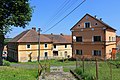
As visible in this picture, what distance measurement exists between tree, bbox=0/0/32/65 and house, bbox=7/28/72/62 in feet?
84.5

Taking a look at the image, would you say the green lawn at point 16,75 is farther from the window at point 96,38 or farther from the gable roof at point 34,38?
the gable roof at point 34,38

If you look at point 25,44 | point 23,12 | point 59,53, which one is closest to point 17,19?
point 23,12

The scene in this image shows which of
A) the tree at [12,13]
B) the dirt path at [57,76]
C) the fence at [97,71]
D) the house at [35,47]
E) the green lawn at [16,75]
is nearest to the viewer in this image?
the fence at [97,71]

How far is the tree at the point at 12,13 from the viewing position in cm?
2960

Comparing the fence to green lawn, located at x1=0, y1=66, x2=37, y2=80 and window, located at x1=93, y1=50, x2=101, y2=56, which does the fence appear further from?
window, located at x1=93, y1=50, x2=101, y2=56

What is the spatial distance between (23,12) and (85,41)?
21596 millimetres

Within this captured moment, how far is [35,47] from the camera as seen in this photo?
58.8 m

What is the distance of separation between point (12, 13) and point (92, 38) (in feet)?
74.3

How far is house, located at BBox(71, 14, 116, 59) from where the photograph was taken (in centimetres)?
4688

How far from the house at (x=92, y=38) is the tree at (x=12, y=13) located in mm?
20337

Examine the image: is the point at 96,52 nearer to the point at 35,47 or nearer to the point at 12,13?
the point at 35,47

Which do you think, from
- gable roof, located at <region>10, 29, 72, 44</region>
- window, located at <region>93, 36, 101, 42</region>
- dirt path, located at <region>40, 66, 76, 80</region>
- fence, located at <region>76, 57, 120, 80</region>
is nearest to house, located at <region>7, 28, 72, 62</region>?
gable roof, located at <region>10, 29, 72, 44</region>

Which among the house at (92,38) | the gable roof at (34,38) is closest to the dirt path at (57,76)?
the house at (92,38)

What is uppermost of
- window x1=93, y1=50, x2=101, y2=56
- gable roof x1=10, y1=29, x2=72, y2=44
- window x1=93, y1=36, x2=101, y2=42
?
gable roof x1=10, y1=29, x2=72, y2=44
